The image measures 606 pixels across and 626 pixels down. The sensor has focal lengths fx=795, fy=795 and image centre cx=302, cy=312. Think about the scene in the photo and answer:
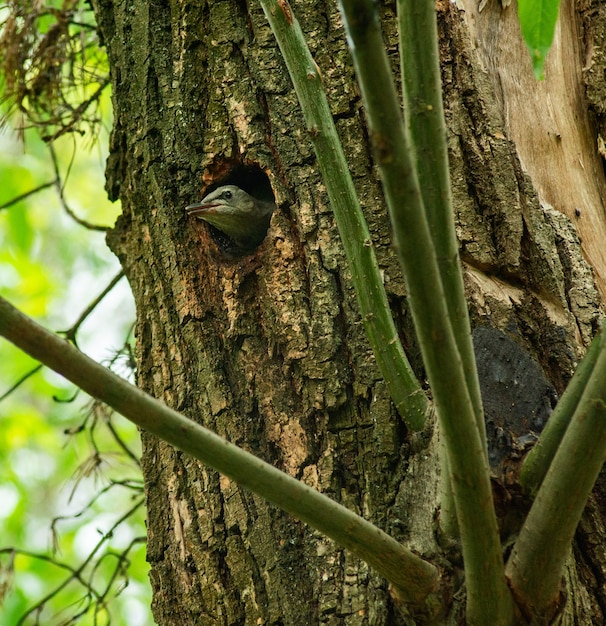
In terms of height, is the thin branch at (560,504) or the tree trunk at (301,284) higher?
the tree trunk at (301,284)

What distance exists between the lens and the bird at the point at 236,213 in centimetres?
271

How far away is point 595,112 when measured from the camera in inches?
112

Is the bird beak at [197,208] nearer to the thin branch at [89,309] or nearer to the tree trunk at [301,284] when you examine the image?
the tree trunk at [301,284]

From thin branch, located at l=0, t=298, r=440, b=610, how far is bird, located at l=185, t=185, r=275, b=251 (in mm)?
1350

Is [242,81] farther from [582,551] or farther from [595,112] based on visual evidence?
[582,551]

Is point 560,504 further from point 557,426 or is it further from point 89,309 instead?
point 89,309

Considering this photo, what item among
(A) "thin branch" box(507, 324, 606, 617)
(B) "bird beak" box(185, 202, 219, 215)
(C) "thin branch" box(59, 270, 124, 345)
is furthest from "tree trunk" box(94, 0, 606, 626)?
(C) "thin branch" box(59, 270, 124, 345)

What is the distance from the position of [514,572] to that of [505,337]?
0.68m

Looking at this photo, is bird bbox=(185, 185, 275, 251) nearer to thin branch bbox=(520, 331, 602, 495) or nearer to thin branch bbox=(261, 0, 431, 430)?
thin branch bbox=(261, 0, 431, 430)

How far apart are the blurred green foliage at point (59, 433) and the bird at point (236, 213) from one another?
876mm

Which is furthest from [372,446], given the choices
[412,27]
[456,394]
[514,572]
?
[412,27]

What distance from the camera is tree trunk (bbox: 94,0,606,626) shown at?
2035mm

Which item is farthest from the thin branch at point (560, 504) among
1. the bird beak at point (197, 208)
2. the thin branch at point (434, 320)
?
the bird beak at point (197, 208)

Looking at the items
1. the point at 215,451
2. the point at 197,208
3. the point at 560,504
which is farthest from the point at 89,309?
the point at 560,504
